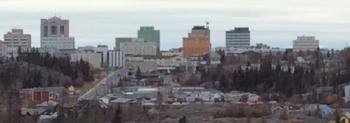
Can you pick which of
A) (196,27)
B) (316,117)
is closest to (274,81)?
(316,117)

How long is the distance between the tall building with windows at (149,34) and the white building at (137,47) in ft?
27.9

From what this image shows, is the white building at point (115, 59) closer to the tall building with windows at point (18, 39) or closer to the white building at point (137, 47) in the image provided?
the tall building with windows at point (18, 39)

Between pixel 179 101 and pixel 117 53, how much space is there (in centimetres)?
4933

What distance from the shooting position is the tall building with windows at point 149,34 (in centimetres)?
13706

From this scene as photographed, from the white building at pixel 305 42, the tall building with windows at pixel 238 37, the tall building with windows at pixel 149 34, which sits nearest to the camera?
the white building at pixel 305 42

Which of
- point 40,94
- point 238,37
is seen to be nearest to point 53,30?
point 238,37

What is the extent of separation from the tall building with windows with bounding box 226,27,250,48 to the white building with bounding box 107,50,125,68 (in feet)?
92.4

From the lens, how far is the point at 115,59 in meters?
100

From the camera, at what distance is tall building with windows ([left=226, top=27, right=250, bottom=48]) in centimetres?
12788

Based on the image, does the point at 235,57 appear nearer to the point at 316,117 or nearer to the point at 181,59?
the point at 181,59

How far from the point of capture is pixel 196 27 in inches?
4980

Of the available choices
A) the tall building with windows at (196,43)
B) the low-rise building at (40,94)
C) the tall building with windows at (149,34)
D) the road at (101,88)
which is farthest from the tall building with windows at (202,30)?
the low-rise building at (40,94)

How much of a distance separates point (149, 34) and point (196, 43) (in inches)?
871

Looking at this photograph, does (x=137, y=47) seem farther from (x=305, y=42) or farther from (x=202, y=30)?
(x=305, y=42)
